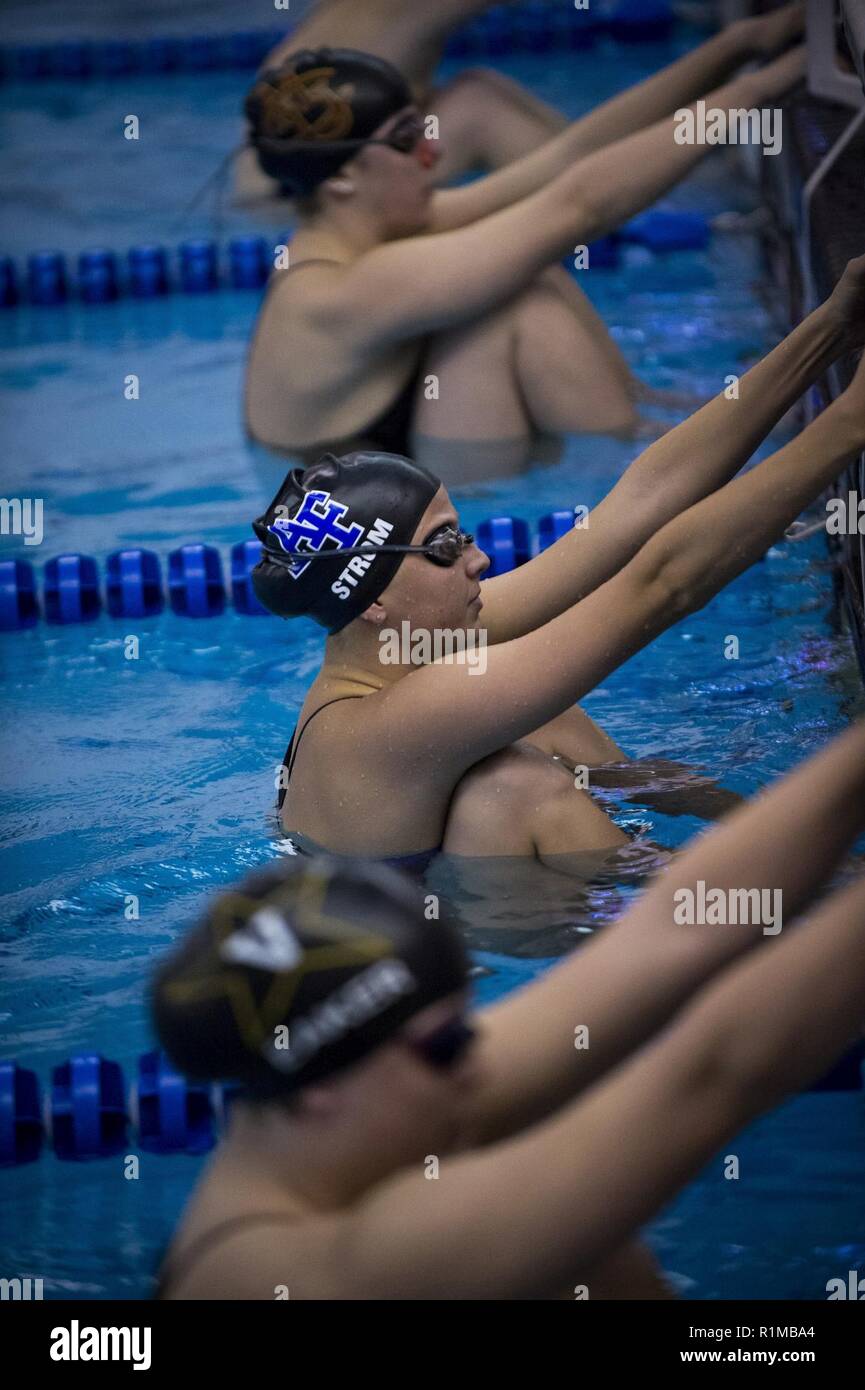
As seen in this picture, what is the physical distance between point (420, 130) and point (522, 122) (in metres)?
1.11

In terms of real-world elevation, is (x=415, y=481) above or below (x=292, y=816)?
above

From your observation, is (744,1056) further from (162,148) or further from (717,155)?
(162,148)

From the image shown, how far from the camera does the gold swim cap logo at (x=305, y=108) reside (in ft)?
14.6

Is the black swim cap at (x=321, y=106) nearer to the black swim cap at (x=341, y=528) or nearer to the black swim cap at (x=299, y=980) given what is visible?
the black swim cap at (x=341, y=528)

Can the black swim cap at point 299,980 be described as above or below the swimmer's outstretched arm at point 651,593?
below

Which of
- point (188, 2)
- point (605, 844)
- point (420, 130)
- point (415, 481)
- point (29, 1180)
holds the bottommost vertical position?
point (29, 1180)

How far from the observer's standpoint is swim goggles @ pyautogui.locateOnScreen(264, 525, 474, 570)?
285 cm

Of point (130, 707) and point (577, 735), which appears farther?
point (130, 707)

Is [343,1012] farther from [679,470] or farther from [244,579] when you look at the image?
[244,579]

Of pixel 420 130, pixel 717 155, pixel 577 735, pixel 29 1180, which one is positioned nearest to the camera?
pixel 29 1180

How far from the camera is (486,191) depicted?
5172 millimetres

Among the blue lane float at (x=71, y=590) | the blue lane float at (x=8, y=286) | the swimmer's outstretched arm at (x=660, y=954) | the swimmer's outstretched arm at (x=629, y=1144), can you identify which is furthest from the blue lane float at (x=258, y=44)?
the swimmer's outstretched arm at (x=629, y=1144)

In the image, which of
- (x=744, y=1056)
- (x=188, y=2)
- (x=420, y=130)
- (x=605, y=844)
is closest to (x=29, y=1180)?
(x=605, y=844)

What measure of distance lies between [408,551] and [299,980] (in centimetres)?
143
